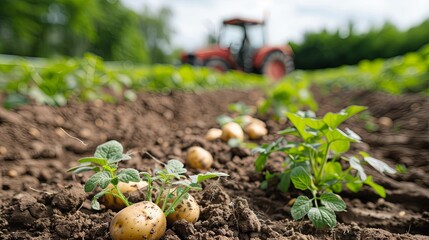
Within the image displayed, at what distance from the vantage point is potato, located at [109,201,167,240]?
4.22ft

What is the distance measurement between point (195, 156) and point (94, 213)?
0.69 m

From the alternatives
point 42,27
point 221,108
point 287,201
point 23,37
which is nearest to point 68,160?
point 287,201

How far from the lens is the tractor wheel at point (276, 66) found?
1309cm

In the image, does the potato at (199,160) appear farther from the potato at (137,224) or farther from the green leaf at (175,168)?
the potato at (137,224)

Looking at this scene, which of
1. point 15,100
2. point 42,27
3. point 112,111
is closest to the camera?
point 15,100

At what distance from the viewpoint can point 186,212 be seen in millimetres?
Result: 1452

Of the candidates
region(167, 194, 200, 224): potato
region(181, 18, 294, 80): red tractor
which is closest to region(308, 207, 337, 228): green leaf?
region(167, 194, 200, 224): potato

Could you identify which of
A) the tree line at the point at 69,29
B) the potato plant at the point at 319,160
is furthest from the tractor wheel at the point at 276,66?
the tree line at the point at 69,29

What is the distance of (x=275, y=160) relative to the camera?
2305 mm

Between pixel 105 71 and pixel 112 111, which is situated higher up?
pixel 105 71

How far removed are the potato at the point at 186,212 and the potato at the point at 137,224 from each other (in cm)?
11

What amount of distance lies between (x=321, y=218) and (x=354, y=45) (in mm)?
33356

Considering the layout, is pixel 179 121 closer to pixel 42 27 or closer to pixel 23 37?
pixel 23 37

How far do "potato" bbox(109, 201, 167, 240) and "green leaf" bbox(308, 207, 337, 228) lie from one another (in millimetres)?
543
